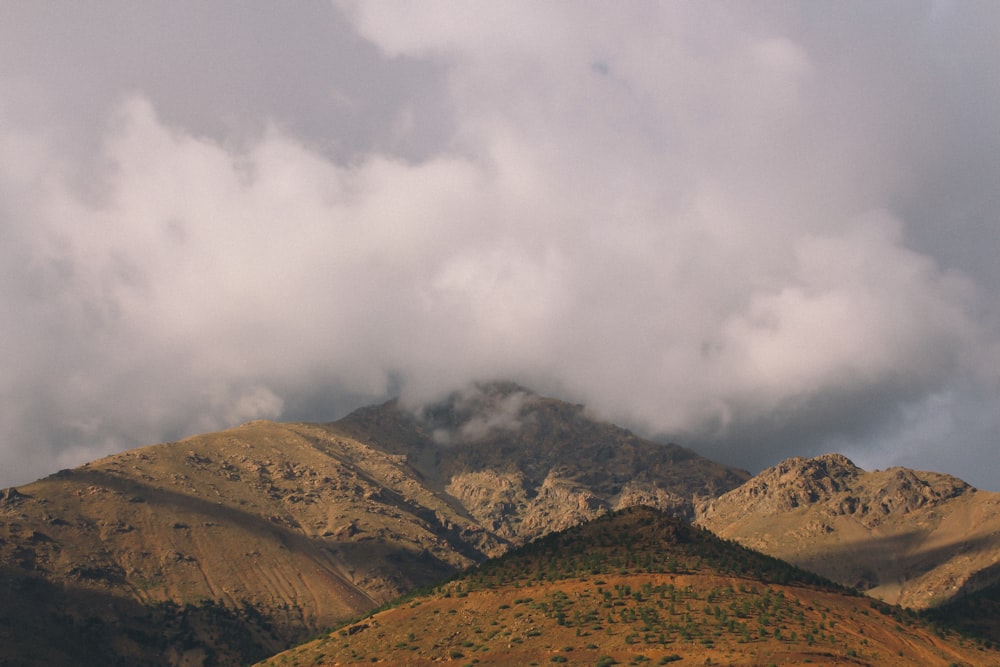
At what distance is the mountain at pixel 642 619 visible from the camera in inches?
4016

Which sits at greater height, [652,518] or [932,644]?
[652,518]

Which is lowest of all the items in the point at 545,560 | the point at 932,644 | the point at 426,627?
the point at 932,644

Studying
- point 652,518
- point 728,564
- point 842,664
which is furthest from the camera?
point 652,518

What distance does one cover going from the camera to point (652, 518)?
159625 mm

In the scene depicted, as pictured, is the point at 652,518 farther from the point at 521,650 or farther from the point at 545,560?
the point at 521,650

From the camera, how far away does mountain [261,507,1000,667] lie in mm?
102000

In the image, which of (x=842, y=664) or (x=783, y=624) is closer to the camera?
(x=842, y=664)

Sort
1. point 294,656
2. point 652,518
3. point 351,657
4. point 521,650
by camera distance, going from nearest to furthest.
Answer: point 521,650, point 351,657, point 294,656, point 652,518

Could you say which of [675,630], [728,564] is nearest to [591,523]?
[728,564]

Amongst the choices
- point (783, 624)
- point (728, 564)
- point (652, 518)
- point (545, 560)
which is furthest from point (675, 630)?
point (652, 518)

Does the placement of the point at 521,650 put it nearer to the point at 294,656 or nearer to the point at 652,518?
the point at 294,656

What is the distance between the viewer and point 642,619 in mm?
111688

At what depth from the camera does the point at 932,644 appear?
126312 millimetres

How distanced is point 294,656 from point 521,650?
3973 centimetres
